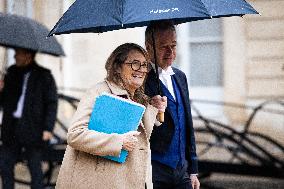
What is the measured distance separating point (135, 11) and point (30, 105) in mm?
2410

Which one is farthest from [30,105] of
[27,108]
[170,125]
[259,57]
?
[259,57]

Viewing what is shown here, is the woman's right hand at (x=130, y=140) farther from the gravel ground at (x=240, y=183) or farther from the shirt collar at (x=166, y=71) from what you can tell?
the gravel ground at (x=240, y=183)

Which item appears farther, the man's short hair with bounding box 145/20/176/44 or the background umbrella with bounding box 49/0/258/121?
the man's short hair with bounding box 145/20/176/44

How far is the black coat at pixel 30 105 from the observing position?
5234 millimetres

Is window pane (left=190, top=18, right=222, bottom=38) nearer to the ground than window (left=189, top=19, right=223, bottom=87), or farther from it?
farther from it

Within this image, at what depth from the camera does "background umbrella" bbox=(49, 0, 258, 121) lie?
306cm

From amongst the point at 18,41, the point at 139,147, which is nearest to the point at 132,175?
the point at 139,147

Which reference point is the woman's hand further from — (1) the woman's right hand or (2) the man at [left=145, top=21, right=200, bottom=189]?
(1) the woman's right hand

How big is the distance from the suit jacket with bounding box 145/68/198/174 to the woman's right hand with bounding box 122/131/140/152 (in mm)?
442

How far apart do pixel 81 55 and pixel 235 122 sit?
105 inches

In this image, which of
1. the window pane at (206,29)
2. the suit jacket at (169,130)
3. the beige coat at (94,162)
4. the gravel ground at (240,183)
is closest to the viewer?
the beige coat at (94,162)

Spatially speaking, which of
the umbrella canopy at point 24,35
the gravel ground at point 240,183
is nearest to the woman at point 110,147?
the umbrella canopy at point 24,35

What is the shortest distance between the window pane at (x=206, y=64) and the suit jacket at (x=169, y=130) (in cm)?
725

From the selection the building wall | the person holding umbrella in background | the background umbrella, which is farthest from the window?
the background umbrella
